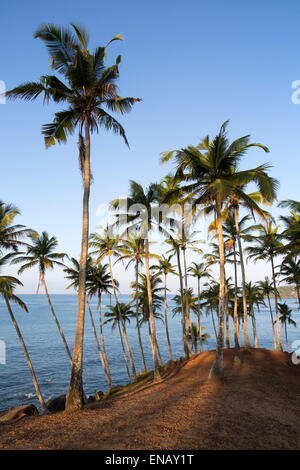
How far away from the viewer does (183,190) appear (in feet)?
42.1

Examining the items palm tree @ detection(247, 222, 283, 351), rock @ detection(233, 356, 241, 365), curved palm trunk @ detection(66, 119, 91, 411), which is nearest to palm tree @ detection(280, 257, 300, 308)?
palm tree @ detection(247, 222, 283, 351)

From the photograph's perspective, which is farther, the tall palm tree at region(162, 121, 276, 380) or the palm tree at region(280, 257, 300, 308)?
the palm tree at region(280, 257, 300, 308)

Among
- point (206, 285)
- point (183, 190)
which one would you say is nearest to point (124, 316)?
point (206, 285)

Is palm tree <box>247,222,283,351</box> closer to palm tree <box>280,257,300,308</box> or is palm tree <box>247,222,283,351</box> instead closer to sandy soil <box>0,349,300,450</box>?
palm tree <box>280,257,300,308</box>

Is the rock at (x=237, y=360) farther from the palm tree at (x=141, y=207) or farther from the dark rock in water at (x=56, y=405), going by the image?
the dark rock in water at (x=56, y=405)

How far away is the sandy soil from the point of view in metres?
5.14

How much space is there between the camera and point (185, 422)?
6.09m

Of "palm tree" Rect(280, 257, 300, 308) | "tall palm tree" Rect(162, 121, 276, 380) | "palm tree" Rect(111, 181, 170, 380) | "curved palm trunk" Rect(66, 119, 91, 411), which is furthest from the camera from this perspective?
"palm tree" Rect(280, 257, 300, 308)

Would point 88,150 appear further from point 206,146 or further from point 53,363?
point 53,363

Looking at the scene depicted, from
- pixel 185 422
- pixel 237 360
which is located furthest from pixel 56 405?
pixel 185 422

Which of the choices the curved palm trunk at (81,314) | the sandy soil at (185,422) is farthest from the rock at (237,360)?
the curved palm trunk at (81,314)

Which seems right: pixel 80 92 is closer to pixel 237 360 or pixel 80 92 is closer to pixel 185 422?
pixel 185 422

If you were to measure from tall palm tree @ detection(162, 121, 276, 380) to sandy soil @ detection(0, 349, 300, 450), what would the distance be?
6.91ft

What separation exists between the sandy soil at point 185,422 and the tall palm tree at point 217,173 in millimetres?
2106
